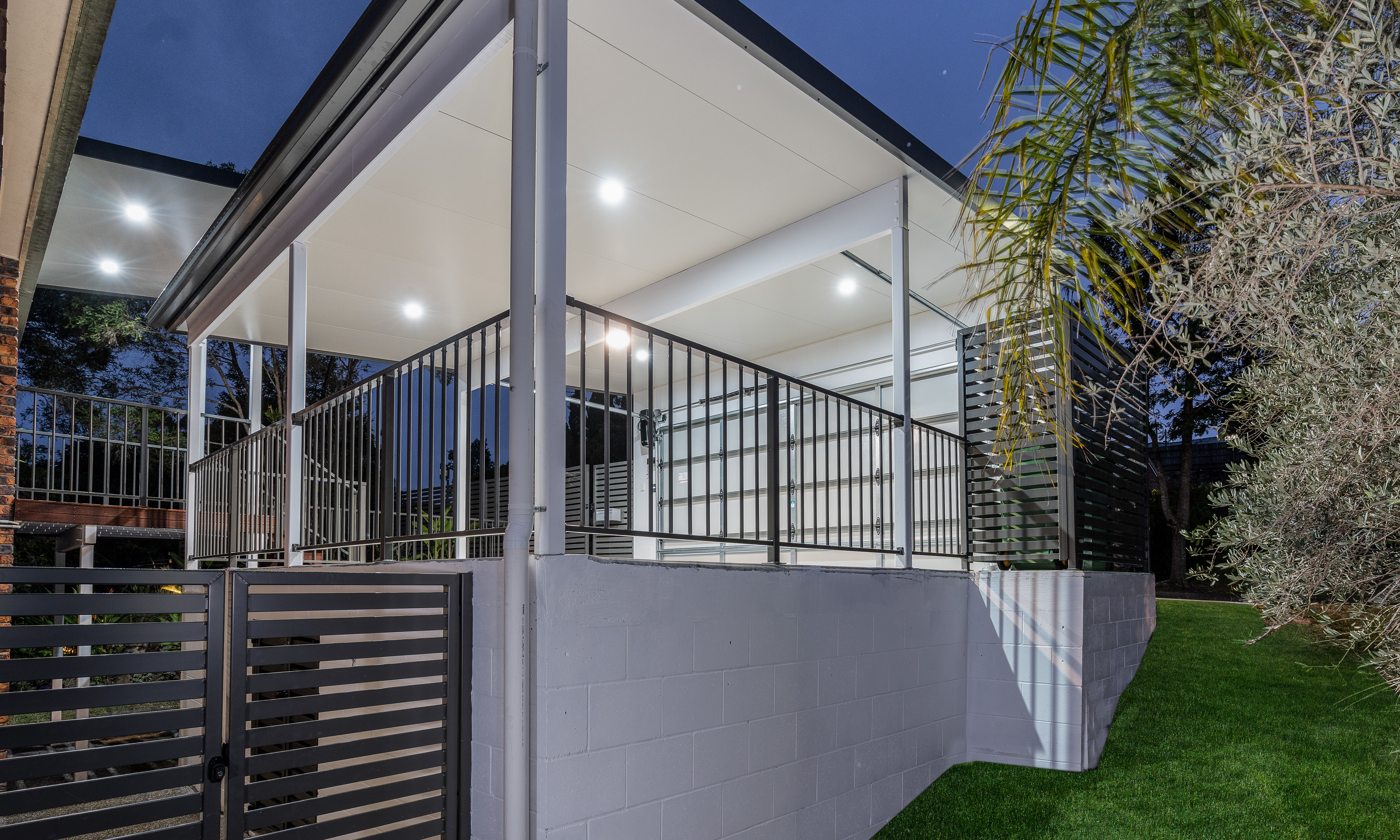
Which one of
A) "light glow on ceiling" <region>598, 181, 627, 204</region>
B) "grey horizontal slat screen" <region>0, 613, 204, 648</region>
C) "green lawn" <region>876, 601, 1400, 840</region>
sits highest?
"light glow on ceiling" <region>598, 181, 627, 204</region>

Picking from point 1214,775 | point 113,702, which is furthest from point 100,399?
point 1214,775

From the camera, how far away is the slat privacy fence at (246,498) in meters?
4.86

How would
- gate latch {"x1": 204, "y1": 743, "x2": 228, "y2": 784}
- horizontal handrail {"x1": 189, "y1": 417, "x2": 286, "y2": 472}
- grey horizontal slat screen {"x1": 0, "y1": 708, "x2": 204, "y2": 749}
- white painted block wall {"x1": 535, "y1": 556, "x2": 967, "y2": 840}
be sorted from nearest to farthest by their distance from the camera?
1. grey horizontal slat screen {"x1": 0, "y1": 708, "x2": 204, "y2": 749}
2. gate latch {"x1": 204, "y1": 743, "x2": 228, "y2": 784}
3. white painted block wall {"x1": 535, "y1": 556, "x2": 967, "y2": 840}
4. horizontal handrail {"x1": 189, "y1": 417, "x2": 286, "y2": 472}

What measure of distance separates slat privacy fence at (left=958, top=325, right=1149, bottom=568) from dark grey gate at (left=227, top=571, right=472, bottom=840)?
3039 mm

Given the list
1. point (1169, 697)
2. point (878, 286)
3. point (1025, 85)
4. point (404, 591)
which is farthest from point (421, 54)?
point (1169, 697)

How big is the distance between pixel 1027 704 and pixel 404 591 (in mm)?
3631

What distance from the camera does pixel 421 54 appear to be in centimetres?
347

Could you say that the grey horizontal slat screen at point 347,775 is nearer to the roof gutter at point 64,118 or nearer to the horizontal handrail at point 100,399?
the roof gutter at point 64,118

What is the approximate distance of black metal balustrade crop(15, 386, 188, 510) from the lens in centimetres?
712

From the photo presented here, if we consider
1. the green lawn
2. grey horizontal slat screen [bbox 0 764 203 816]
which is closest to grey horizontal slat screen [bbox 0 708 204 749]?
grey horizontal slat screen [bbox 0 764 203 816]

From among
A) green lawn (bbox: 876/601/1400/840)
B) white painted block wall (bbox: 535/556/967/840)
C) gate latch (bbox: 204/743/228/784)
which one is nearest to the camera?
gate latch (bbox: 204/743/228/784)

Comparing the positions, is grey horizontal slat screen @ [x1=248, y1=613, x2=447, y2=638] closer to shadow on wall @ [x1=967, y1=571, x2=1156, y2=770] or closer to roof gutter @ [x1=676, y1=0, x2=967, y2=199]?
roof gutter @ [x1=676, y1=0, x2=967, y2=199]

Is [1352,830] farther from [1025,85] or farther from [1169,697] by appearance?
[1025,85]

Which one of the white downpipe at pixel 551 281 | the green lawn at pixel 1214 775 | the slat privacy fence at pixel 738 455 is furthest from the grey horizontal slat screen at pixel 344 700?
the green lawn at pixel 1214 775
